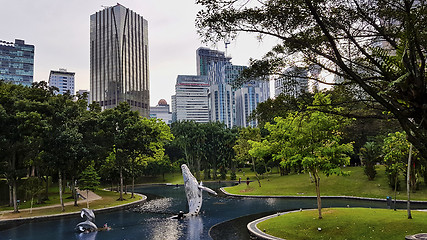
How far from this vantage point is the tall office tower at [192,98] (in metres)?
185

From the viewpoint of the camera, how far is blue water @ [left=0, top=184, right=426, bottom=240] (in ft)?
60.3

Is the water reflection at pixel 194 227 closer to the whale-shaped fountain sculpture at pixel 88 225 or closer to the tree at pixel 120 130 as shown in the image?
the whale-shaped fountain sculpture at pixel 88 225

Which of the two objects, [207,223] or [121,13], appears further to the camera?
[121,13]

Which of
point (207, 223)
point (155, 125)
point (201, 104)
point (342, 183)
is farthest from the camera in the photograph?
point (201, 104)

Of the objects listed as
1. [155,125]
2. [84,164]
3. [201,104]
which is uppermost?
[201,104]

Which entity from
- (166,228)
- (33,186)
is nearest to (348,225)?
(166,228)

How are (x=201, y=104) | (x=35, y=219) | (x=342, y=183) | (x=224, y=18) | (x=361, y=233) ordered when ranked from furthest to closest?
(x=201, y=104) < (x=342, y=183) < (x=35, y=219) < (x=361, y=233) < (x=224, y=18)

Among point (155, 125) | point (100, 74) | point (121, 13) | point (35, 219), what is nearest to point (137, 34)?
point (121, 13)

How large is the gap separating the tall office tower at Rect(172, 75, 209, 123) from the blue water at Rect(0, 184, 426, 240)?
154817mm

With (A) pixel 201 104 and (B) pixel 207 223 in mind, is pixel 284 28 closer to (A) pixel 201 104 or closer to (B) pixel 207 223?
(B) pixel 207 223

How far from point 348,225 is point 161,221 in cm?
1264

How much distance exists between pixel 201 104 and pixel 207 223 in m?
169

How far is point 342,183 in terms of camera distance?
32375 mm

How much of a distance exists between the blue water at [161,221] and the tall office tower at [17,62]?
497ft
